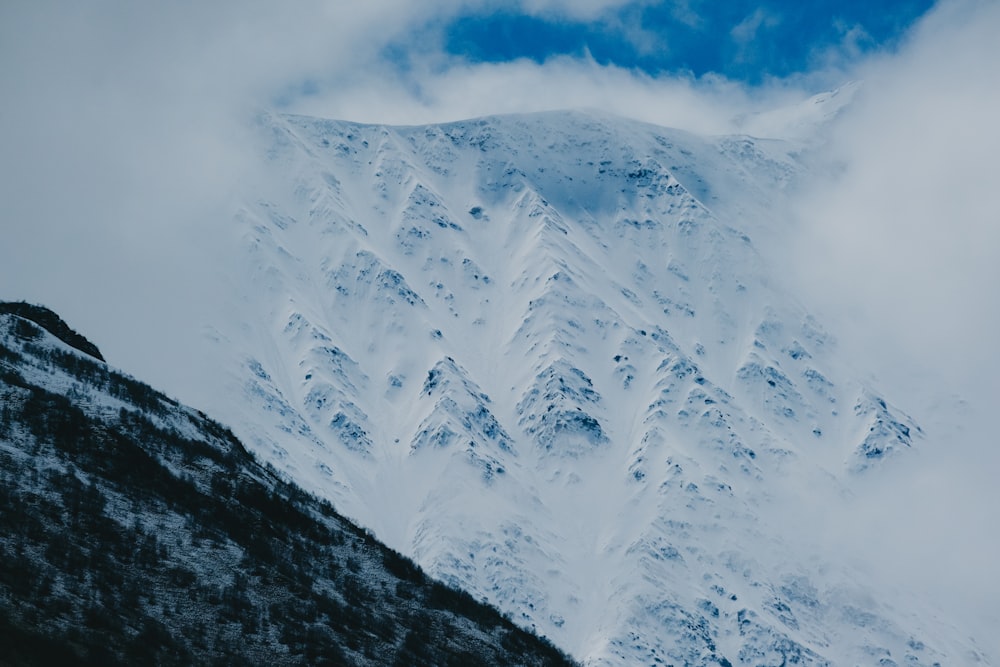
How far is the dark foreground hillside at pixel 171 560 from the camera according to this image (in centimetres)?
2562

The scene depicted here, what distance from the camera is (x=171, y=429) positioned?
37031 millimetres

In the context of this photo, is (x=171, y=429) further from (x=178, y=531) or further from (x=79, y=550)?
(x=79, y=550)

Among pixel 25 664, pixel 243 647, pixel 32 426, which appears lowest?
pixel 25 664

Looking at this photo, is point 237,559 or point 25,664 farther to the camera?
point 237,559

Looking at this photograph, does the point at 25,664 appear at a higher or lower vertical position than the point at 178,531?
lower

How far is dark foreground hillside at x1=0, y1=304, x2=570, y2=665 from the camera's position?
25.6m

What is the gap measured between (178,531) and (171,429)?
23.4 ft

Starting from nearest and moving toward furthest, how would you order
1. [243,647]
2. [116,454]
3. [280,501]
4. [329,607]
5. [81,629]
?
1. [81,629]
2. [243,647]
3. [329,607]
4. [116,454]
5. [280,501]

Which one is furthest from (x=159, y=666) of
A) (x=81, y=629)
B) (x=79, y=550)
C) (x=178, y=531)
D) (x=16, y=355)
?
(x=16, y=355)

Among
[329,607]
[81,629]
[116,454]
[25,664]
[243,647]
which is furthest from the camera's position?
[116,454]

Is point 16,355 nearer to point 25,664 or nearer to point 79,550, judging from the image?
point 79,550

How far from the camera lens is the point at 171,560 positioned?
29.0 m

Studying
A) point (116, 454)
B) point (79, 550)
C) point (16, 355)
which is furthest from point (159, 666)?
point (16, 355)

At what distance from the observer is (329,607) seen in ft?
99.6
